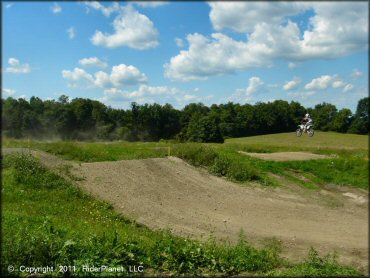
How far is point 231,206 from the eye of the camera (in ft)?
44.0

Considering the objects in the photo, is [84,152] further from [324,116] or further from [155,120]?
[155,120]

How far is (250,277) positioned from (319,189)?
8.74 meters

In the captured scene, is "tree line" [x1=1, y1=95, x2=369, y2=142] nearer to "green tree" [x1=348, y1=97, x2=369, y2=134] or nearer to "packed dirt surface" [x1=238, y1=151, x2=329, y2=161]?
"green tree" [x1=348, y1=97, x2=369, y2=134]

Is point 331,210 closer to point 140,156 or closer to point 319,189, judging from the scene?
point 319,189

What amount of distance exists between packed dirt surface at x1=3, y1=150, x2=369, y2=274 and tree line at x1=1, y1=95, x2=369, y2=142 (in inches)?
97.1

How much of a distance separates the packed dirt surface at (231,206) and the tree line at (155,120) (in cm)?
247

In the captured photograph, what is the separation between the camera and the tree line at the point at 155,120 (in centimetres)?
1392

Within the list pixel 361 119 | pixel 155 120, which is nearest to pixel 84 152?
pixel 361 119

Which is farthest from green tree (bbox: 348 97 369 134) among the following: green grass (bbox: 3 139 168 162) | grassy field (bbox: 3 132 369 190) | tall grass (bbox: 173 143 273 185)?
green grass (bbox: 3 139 168 162)

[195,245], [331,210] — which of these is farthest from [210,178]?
[195,245]

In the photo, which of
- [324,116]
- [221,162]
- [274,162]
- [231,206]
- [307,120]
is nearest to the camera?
[231,206]

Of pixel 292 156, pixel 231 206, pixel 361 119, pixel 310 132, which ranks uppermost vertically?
pixel 361 119

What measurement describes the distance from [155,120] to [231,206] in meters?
21.8

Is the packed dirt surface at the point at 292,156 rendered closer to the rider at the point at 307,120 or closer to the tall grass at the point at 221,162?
the tall grass at the point at 221,162
